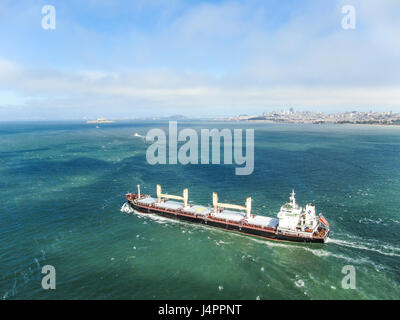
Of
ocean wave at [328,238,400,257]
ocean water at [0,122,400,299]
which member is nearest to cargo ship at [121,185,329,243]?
ocean water at [0,122,400,299]

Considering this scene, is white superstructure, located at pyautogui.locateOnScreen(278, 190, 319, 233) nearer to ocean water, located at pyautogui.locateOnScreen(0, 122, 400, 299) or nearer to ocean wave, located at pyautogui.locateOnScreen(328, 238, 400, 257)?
ocean water, located at pyautogui.locateOnScreen(0, 122, 400, 299)

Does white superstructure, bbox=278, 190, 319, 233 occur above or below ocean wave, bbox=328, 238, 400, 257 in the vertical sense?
above

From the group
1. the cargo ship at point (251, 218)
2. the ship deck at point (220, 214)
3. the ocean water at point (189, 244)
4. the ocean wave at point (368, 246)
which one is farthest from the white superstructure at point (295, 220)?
the ocean wave at point (368, 246)

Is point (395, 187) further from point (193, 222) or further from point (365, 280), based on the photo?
point (193, 222)

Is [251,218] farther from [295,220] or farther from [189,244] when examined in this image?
[189,244]

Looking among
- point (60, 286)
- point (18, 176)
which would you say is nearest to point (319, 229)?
point (60, 286)

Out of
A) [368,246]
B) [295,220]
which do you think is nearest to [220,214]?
[295,220]

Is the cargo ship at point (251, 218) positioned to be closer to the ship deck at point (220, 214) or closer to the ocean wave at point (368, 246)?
the ship deck at point (220, 214)

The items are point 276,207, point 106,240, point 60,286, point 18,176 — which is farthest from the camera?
point 18,176

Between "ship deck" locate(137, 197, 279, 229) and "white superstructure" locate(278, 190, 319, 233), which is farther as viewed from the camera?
"ship deck" locate(137, 197, 279, 229)
